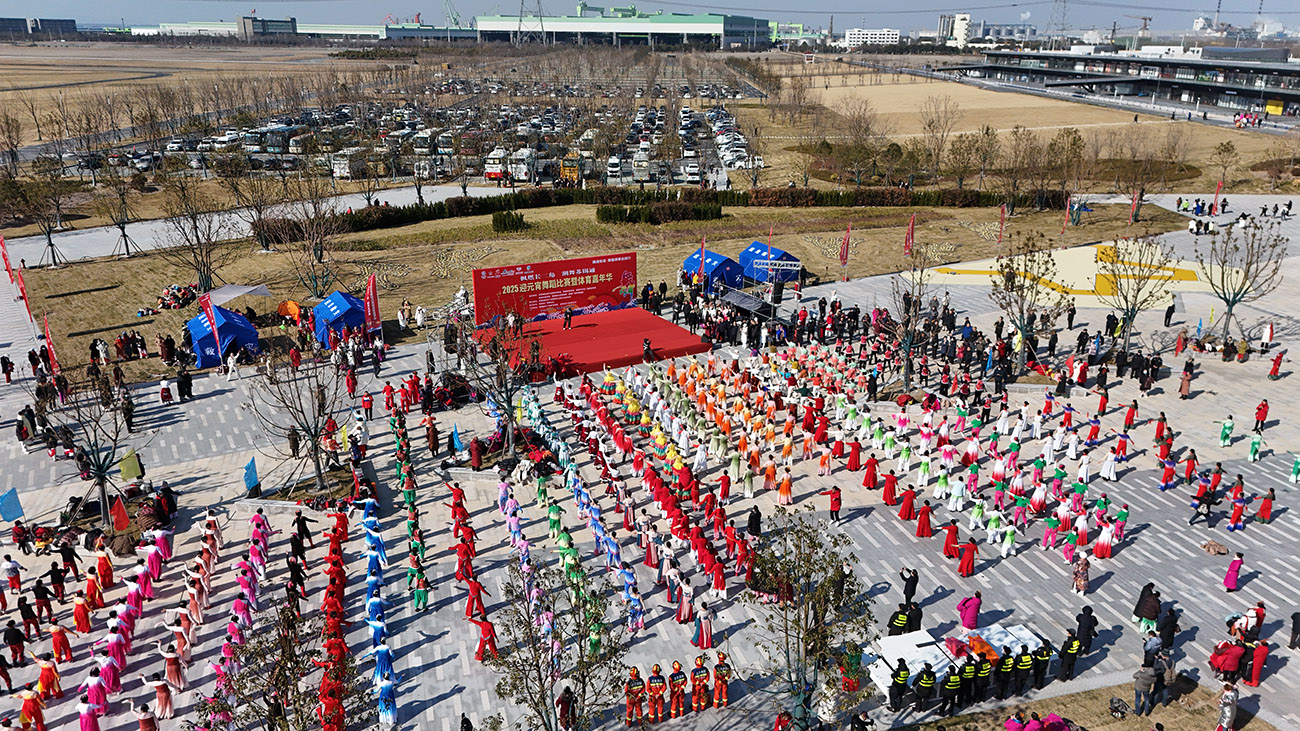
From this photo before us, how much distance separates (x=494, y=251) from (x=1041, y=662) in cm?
3523

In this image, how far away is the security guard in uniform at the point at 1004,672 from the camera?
14.3 meters

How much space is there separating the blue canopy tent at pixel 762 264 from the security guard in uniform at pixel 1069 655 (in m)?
21.7

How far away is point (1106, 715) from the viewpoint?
14188mm

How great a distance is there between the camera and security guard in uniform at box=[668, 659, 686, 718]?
1402cm

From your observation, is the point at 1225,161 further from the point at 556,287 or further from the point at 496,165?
the point at 556,287

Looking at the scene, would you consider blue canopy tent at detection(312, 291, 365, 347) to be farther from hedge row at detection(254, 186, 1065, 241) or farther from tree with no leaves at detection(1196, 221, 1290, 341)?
tree with no leaves at detection(1196, 221, 1290, 341)

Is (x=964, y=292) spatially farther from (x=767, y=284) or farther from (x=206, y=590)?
(x=206, y=590)

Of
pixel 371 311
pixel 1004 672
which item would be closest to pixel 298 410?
pixel 371 311

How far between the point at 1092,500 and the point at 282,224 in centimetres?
3684

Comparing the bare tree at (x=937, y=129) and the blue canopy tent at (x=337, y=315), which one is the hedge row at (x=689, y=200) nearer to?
the bare tree at (x=937, y=129)

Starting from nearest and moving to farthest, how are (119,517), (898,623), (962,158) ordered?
(898,623) < (119,517) < (962,158)

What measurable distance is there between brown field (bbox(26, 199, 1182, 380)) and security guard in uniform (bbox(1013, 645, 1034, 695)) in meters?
24.9

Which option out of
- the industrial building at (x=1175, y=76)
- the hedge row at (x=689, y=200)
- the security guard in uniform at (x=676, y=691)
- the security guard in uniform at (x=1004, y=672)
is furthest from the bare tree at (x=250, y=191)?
the industrial building at (x=1175, y=76)

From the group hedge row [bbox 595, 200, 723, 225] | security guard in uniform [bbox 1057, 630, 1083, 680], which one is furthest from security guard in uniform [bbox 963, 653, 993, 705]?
hedge row [bbox 595, 200, 723, 225]
